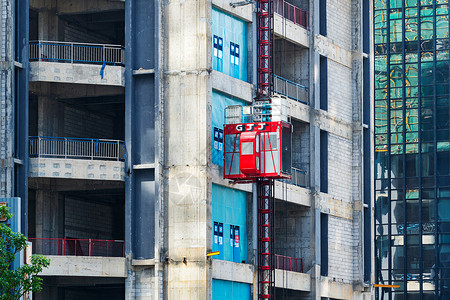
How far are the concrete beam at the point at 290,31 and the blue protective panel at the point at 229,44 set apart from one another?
3536 millimetres

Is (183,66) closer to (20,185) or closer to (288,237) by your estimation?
(20,185)

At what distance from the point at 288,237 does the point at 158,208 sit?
1504 centimetres

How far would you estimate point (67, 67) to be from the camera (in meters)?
66.1

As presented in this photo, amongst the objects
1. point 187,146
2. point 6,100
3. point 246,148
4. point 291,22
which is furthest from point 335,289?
point 6,100

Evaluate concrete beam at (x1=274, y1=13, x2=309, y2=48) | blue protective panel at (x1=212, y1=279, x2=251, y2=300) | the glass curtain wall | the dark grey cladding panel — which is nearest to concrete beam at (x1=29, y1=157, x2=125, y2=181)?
the dark grey cladding panel

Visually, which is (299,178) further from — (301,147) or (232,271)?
(232,271)

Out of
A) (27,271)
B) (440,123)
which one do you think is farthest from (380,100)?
(27,271)

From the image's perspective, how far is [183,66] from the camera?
2638 inches

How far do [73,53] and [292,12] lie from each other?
1609cm

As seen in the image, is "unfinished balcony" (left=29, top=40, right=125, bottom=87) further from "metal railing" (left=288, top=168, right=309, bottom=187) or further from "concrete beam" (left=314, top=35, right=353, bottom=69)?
"concrete beam" (left=314, top=35, right=353, bottom=69)

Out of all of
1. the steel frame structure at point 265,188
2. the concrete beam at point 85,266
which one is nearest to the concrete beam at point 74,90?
the steel frame structure at point 265,188

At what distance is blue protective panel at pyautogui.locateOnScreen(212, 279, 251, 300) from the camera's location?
219ft

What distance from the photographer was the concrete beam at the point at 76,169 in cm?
6450

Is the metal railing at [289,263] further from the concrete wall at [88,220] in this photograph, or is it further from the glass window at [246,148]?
the concrete wall at [88,220]
